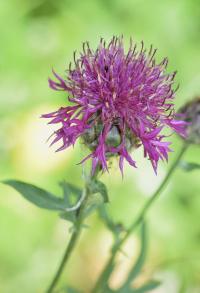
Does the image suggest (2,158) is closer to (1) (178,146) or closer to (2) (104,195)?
(1) (178,146)

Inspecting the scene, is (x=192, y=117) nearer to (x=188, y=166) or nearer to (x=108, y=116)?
(x=188, y=166)

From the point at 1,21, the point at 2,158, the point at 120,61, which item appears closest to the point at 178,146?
the point at 2,158

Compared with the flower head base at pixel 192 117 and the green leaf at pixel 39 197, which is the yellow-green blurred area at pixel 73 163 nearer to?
the flower head base at pixel 192 117

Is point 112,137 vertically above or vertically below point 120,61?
below

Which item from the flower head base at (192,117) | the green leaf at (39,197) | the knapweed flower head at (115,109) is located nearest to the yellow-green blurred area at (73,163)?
the flower head base at (192,117)

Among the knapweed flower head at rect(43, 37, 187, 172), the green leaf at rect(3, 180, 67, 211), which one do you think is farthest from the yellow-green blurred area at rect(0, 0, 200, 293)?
the knapweed flower head at rect(43, 37, 187, 172)
